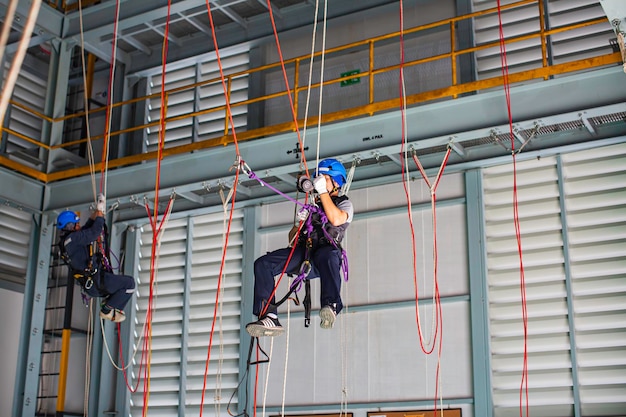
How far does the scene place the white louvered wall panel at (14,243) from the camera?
43.9 ft

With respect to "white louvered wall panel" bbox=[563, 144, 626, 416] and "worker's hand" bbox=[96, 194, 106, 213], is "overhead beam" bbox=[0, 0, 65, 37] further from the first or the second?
"white louvered wall panel" bbox=[563, 144, 626, 416]

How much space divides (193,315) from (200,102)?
3.82m

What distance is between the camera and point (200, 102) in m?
13.9

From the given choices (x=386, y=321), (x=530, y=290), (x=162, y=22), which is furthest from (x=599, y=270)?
(x=162, y=22)

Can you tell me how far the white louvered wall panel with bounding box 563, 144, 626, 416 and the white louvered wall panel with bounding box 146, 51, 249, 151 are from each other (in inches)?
226

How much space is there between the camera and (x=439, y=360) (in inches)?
406

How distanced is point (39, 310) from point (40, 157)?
2.60m

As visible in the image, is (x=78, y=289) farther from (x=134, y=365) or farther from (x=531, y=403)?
(x=531, y=403)

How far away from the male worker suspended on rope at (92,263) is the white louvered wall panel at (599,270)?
6.08 metres

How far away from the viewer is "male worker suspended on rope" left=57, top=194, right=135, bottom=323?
10.3 m

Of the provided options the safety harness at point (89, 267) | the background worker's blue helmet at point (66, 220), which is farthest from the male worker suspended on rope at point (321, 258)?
the background worker's blue helmet at point (66, 220)

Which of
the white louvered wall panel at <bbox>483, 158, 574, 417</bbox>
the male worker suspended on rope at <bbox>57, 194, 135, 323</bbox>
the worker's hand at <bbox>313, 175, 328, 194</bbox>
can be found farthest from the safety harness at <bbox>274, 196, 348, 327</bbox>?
the male worker suspended on rope at <bbox>57, 194, 135, 323</bbox>

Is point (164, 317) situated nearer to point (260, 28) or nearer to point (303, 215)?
point (260, 28)

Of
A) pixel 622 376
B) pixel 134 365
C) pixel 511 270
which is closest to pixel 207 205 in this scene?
pixel 134 365
